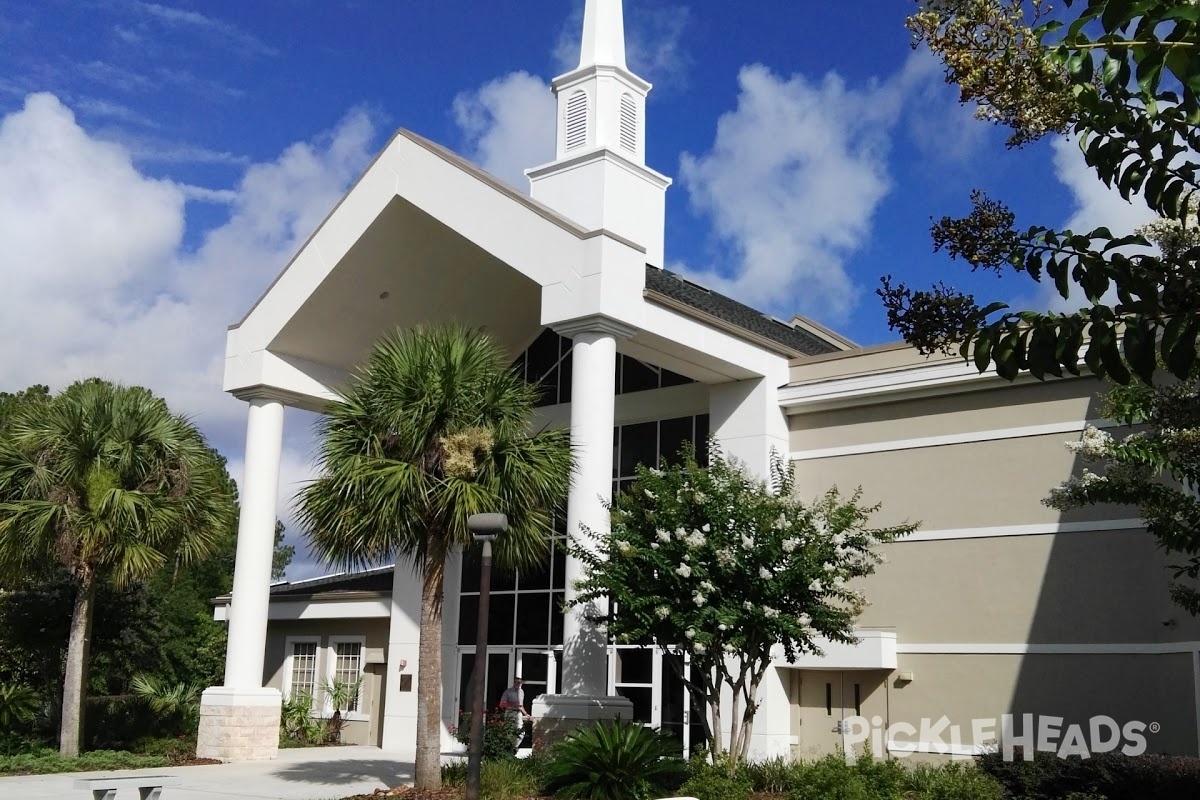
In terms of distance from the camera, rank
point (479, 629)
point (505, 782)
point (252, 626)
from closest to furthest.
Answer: point (479, 629) → point (505, 782) → point (252, 626)

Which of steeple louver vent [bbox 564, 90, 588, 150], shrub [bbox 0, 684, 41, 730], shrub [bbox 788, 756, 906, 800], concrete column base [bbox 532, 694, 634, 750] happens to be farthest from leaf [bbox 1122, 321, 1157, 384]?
shrub [bbox 0, 684, 41, 730]

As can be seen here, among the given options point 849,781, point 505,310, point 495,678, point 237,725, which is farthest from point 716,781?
point 505,310

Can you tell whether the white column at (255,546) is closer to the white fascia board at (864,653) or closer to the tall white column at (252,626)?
the tall white column at (252,626)

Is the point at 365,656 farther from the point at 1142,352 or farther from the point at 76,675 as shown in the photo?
the point at 1142,352

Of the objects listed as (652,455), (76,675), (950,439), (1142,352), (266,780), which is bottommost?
(266,780)

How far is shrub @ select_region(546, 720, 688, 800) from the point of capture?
588 inches

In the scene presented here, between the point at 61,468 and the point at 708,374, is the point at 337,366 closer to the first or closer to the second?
the point at 61,468

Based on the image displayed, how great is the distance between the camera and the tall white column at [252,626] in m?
22.2

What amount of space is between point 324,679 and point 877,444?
14.8m

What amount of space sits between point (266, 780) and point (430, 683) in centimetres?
477

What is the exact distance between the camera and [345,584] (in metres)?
31.1

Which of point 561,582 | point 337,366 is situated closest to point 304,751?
point 561,582

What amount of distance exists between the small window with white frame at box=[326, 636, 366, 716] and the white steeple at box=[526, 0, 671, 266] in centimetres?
1138

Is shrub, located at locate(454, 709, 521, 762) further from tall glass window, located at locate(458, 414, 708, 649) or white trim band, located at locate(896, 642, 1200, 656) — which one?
white trim band, located at locate(896, 642, 1200, 656)
